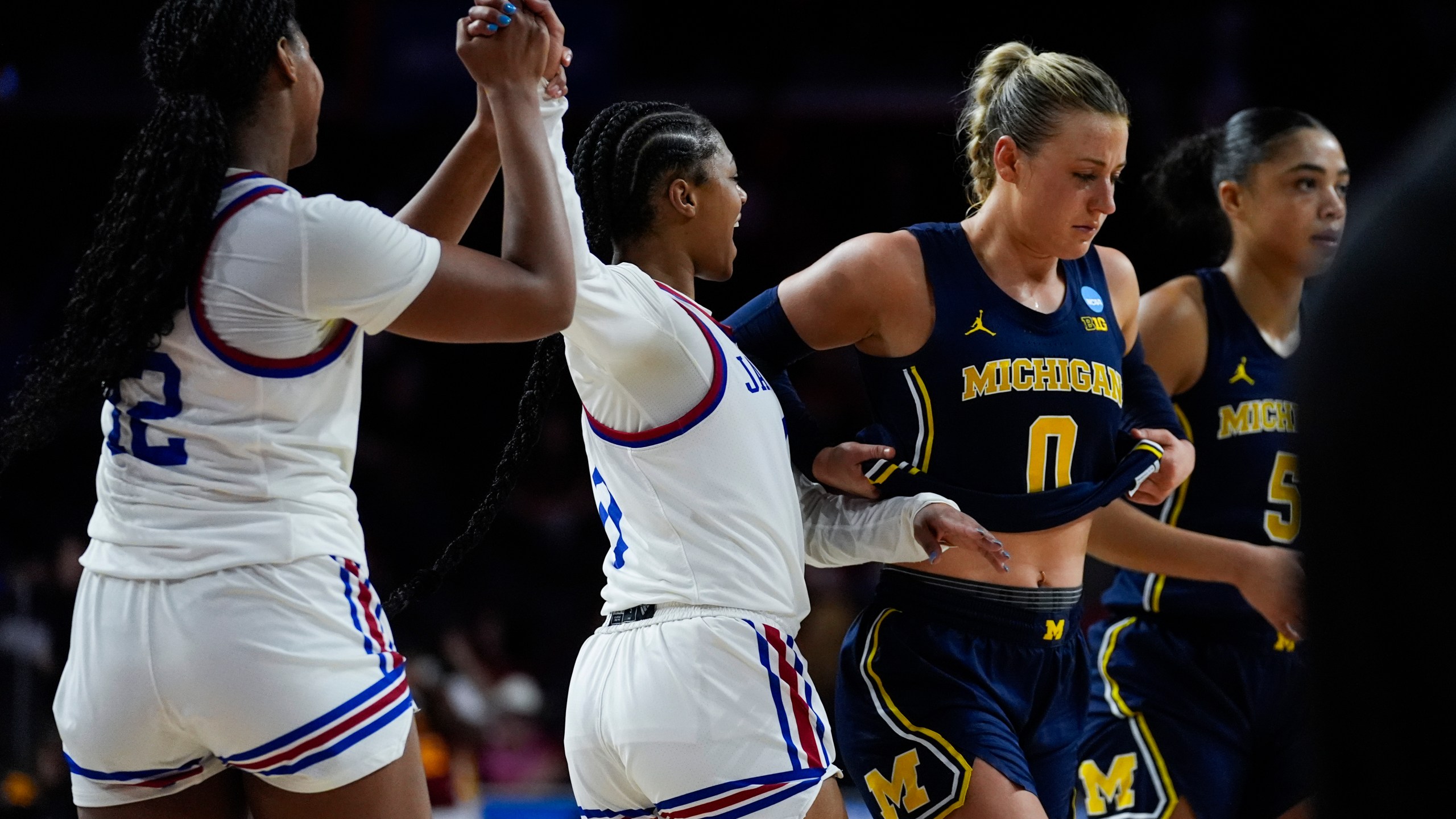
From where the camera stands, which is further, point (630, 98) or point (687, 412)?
point (630, 98)

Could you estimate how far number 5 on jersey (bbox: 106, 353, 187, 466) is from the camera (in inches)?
84.8

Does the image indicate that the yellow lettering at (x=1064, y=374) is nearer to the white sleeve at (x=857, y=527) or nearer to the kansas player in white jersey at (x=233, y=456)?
the white sleeve at (x=857, y=527)

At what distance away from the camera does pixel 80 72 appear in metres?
10.9

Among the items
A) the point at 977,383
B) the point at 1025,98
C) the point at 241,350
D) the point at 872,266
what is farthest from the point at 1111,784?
the point at 241,350

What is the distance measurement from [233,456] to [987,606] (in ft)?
5.51

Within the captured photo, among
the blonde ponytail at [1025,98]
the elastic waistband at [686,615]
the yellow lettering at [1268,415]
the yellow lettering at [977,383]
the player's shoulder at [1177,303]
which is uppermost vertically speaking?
the blonde ponytail at [1025,98]

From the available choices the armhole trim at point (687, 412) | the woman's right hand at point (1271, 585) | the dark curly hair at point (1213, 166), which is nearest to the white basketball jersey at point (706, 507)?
the armhole trim at point (687, 412)

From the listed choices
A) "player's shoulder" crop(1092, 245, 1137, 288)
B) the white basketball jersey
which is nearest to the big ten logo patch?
the white basketball jersey

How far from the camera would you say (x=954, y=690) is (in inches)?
121

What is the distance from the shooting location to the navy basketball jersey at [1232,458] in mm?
3811

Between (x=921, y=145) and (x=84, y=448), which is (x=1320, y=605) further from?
(x=921, y=145)

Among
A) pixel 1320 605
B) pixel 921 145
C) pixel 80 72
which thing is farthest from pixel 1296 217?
pixel 80 72

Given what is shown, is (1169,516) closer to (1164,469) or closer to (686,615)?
(1164,469)

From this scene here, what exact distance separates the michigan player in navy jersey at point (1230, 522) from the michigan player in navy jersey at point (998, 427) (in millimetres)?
510
